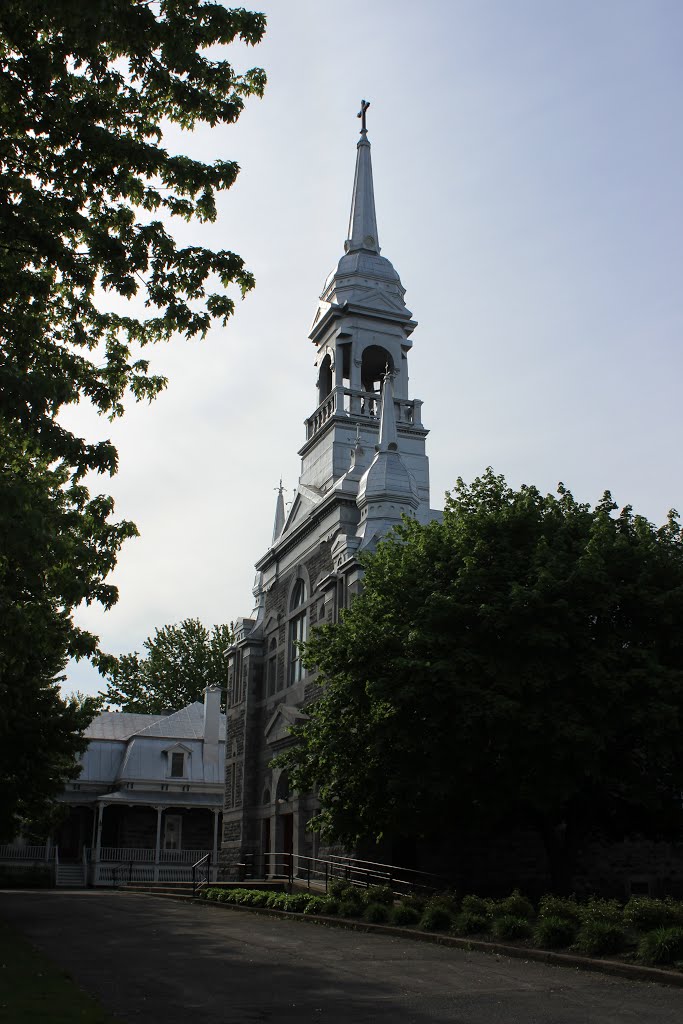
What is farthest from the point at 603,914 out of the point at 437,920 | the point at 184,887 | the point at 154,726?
the point at 154,726

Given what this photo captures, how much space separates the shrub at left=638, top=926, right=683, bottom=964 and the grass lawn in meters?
6.53

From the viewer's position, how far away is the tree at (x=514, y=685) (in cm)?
1950

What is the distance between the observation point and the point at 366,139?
4491 cm

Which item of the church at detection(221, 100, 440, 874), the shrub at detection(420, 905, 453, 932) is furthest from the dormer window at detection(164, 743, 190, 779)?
the shrub at detection(420, 905, 453, 932)

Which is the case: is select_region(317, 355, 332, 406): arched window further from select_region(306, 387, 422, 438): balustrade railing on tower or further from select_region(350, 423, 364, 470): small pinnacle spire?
select_region(350, 423, 364, 470): small pinnacle spire

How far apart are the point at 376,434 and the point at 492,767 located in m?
18.0

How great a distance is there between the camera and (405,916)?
1755 centimetres

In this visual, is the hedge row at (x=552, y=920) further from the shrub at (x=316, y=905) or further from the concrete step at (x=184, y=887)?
the concrete step at (x=184, y=887)

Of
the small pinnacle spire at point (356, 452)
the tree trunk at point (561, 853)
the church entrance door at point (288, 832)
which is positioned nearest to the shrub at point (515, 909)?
the tree trunk at point (561, 853)

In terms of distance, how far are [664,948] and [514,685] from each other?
7.51m

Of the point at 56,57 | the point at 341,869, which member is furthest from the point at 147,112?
the point at 341,869

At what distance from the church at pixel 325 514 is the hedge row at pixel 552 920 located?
11.0 m

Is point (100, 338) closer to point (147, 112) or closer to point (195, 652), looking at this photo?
point (147, 112)

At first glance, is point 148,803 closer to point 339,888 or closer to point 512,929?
point 339,888
